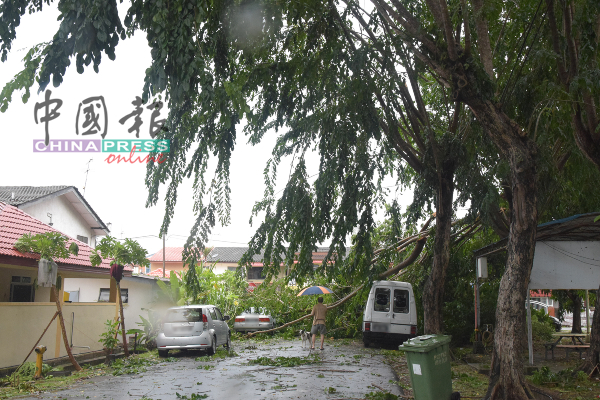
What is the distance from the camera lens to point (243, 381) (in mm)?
11383

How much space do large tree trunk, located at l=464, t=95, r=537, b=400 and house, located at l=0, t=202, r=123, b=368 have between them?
10.1 m

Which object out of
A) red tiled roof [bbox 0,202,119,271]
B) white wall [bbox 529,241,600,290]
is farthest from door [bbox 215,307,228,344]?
white wall [bbox 529,241,600,290]

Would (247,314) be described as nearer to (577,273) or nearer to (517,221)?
(577,273)

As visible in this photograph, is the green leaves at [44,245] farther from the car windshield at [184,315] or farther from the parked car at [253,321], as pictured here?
the parked car at [253,321]

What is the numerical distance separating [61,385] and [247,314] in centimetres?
1559

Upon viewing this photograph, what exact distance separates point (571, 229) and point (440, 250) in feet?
12.4

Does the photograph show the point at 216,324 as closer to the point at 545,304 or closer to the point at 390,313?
the point at 390,313

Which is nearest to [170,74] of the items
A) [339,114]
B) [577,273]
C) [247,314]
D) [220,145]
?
[220,145]

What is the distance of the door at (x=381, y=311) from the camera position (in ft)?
63.2

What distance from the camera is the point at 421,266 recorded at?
20.4 m

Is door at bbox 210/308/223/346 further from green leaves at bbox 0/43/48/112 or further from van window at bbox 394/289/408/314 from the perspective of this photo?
green leaves at bbox 0/43/48/112

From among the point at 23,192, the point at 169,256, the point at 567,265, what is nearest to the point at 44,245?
the point at 567,265

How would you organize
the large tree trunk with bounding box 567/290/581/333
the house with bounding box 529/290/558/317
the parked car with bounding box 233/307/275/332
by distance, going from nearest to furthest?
the parked car with bounding box 233/307/275/332 < the large tree trunk with bounding box 567/290/581/333 < the house with bounding box 529/290/558/317

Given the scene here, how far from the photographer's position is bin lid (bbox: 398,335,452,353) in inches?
322
